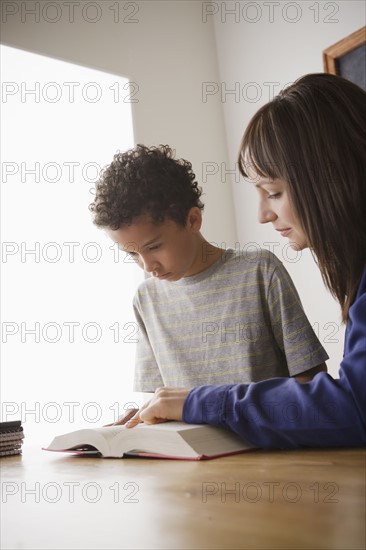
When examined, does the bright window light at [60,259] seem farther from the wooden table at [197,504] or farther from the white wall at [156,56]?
the wooden table at [197,504]

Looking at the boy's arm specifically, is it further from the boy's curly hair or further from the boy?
the boy's curly hair

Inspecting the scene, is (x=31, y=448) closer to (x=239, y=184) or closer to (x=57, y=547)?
(x=57, y=547)

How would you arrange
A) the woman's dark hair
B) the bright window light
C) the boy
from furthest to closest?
1. the bright window light
2. the boy
3. the woman's dark hair

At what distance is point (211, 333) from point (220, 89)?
1.95 meters

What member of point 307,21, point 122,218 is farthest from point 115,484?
point 307,21

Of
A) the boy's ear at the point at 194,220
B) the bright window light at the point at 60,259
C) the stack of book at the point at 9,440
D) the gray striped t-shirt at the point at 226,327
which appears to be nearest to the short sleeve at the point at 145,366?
the gray striped t-shirt at the point at 226,327

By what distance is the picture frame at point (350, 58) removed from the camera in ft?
7.95

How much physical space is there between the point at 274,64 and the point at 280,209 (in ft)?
6.32

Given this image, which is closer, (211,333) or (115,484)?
(115,484)

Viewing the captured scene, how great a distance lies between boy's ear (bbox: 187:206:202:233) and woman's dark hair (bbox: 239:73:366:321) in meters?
0.51

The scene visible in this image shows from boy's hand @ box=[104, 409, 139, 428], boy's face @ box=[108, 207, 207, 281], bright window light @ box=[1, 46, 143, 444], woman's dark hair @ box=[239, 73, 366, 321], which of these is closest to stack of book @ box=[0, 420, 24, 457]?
boy's hand @ box=[104, 409, 139, 428]

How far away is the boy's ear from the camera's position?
1.65m

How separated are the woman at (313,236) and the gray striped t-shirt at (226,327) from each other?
288 millimetres

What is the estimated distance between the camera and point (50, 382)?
2572 millimetres
